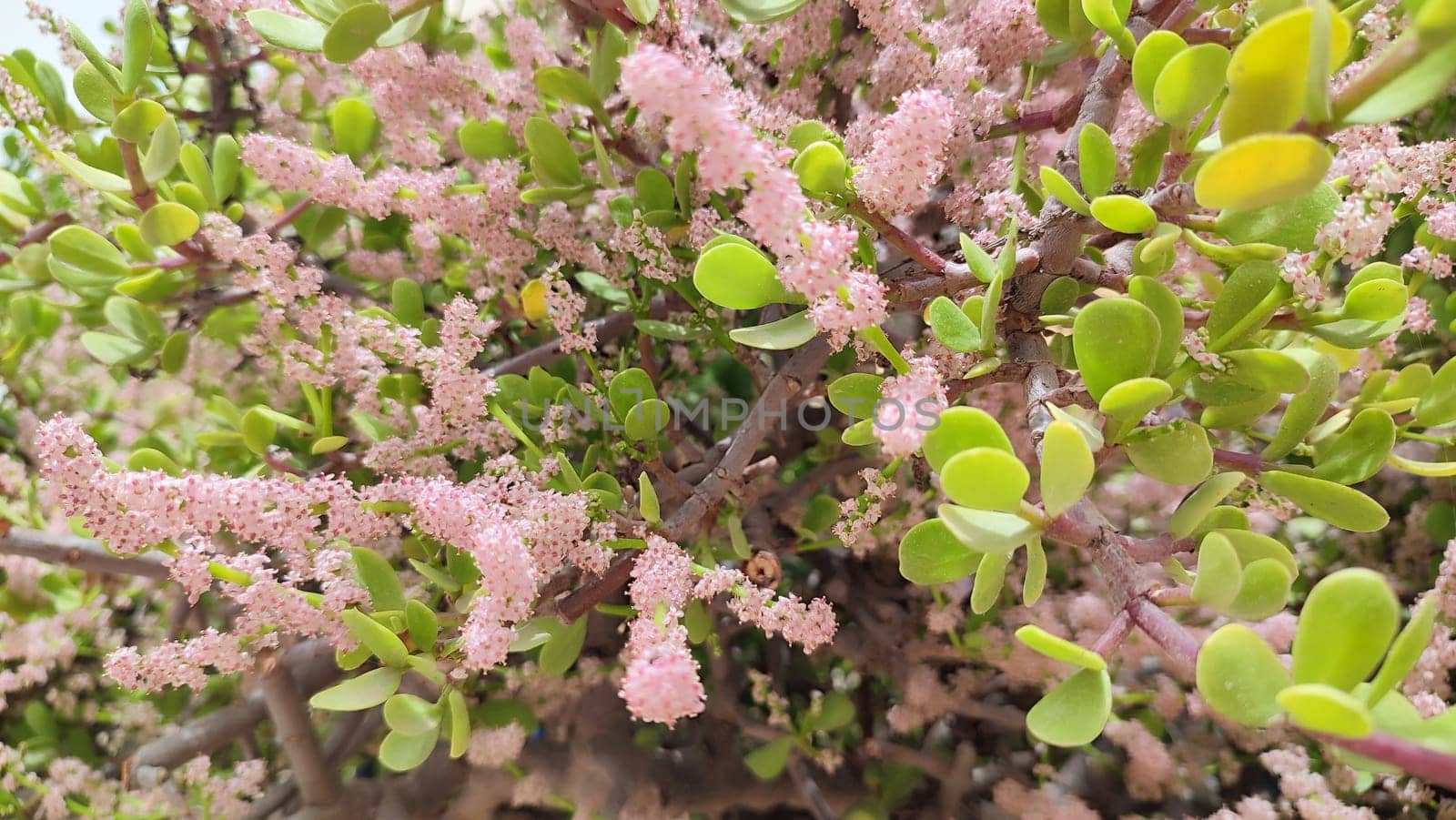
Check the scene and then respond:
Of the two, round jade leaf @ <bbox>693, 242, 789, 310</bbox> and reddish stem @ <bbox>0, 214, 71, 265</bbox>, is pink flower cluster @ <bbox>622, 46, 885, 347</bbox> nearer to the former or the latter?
round jade leaf @ <bbox>693, 242, 789, 310</bbox>

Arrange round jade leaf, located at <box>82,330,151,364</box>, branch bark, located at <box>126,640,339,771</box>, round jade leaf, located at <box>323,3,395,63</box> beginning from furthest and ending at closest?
1. branch bark, located at <box>126,640,339,771</box>
2. round jade leaf, located at <box>82,330,151,364</box>
3. round jade leaf, located at <box>323,3,395,63</box>

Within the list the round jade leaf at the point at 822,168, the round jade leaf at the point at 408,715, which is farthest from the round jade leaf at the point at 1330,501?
the round jade leaf at the point at 408,715

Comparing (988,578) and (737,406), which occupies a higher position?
(988,578)

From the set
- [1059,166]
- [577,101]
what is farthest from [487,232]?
[1059,166]

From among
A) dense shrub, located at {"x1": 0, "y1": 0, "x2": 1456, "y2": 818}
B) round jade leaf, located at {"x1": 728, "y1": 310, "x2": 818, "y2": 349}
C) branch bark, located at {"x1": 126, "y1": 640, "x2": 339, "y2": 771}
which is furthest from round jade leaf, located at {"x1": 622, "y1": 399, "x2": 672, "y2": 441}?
branch bark, located at {"x1": 126, "y1": 640, "x2": 339, "y2": 771}

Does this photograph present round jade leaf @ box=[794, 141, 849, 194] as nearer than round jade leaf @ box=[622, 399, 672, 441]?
Yes

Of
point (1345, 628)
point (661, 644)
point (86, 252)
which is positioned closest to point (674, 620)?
point (661, 644)

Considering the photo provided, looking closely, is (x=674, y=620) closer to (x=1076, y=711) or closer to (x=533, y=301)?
(x=1076, y=711)
